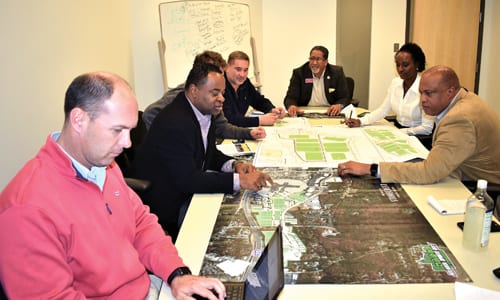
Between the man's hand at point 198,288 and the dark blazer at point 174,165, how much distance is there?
0.69 metres

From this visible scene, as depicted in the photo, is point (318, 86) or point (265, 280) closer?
point (265, 280)

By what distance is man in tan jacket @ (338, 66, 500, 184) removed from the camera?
201 centimetres

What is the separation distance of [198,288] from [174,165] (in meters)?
0.86

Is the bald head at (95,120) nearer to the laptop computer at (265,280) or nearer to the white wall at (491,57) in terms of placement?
the laptop computer at (265,280)

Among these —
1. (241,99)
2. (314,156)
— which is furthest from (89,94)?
(241,99)

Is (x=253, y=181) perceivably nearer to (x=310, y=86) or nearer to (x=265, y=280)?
(x=265, y=280)

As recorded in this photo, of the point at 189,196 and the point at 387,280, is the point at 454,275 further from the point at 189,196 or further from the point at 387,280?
the point at 189,196

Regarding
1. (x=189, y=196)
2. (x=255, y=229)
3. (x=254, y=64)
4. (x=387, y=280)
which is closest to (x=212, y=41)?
(x=254, y=64)

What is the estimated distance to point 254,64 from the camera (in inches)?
209

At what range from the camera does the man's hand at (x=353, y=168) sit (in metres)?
2.08

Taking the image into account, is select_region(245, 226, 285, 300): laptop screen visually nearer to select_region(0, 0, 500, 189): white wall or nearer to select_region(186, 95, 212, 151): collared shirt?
select_region(186, 95, 212, 151): collared shirt

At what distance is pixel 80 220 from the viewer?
1.16m

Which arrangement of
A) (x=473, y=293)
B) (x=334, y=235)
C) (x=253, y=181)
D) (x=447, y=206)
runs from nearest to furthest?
(x=473, y=293), (x=334, y=235), (x=447, y=206), (x=253, y=181)

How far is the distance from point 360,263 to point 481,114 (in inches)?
48.0
